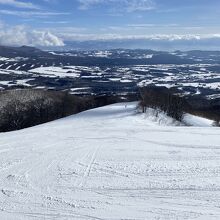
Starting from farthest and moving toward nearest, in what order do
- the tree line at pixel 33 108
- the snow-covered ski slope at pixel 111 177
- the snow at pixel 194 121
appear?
1. the tree line at pixel 33 108
2. the snow at pixel 194 121
3. the snow-covered ski slope at pixel 111 177

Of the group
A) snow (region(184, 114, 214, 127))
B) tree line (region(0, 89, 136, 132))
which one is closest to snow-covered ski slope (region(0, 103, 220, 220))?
snow (region(184, 114, 214, 127))

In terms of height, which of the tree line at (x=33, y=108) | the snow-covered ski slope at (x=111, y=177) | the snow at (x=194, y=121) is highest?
the snow-covered ski slope at (x=111, y=177)

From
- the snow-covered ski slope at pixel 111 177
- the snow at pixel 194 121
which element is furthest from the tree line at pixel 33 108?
the snow-covered ski slope at pixel 111 177

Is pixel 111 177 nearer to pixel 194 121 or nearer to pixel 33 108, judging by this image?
pixel 194 121

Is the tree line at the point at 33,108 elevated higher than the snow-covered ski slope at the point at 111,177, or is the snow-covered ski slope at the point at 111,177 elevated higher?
the snow-covered ski slope at the point at 111,177

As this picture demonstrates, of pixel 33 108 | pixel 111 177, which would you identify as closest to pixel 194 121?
pixel 33 108

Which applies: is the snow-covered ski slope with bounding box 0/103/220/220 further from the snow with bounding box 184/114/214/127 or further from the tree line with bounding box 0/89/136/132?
the tree line with bounding box 0/89/136/132

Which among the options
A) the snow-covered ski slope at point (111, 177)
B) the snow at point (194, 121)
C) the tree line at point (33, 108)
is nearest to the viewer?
the snow-covered ski slope at point (111, 177)

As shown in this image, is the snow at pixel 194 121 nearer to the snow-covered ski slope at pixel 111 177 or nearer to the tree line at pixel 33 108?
the tree line at pixel 33 108

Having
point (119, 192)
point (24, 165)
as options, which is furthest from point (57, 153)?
point (119, 192)
